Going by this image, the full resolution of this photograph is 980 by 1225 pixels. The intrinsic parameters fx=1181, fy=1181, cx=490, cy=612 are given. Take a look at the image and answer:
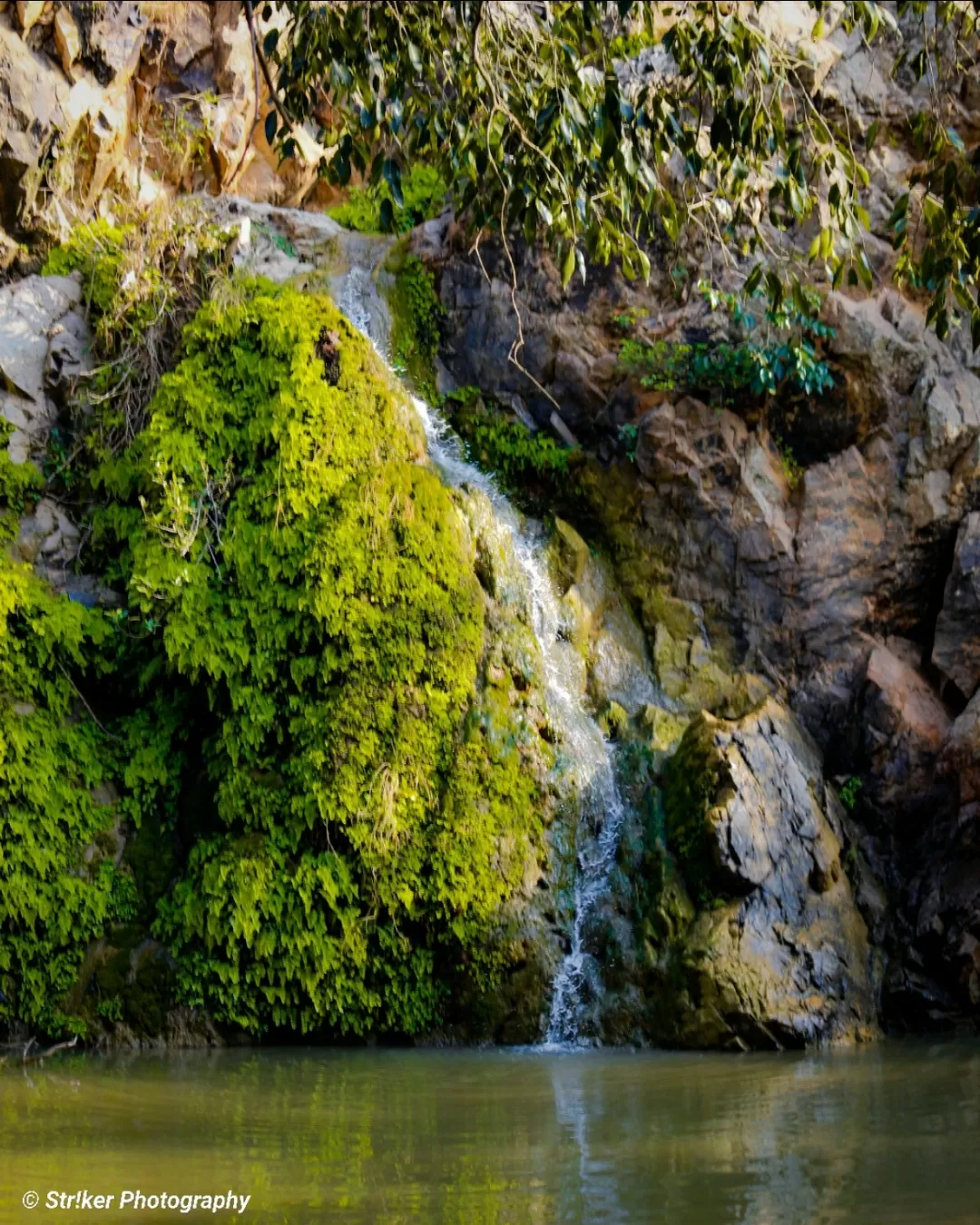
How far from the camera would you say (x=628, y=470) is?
11.2 m

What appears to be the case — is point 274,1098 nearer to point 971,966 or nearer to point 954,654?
point 971,966

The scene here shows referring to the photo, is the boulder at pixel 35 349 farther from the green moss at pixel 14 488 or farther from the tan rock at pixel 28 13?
the tan rock at pixel 28 13

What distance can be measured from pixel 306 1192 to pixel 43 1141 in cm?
135

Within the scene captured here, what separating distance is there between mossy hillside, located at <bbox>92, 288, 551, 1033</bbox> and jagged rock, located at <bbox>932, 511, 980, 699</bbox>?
3.91m

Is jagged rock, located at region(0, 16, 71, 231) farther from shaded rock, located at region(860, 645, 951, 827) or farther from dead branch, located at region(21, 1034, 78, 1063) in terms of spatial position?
shaded rock, located at region(860, 645, 951, 827)

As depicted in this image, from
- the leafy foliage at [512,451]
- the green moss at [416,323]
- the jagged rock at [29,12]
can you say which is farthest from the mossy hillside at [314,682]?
the jagged rock at [29,12]

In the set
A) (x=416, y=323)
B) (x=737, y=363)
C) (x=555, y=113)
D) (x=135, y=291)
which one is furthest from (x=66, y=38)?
(x=555, y=113)

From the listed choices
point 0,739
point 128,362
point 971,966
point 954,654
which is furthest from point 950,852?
point 128,362

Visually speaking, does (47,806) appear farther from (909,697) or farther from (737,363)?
(737,363)

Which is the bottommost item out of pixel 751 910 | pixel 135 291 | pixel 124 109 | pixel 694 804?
pixel 751 910

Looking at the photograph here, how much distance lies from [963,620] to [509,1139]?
6.94 metres

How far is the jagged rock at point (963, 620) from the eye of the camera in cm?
984

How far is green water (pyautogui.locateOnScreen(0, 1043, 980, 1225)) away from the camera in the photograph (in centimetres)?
365

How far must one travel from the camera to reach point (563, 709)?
926 cm
